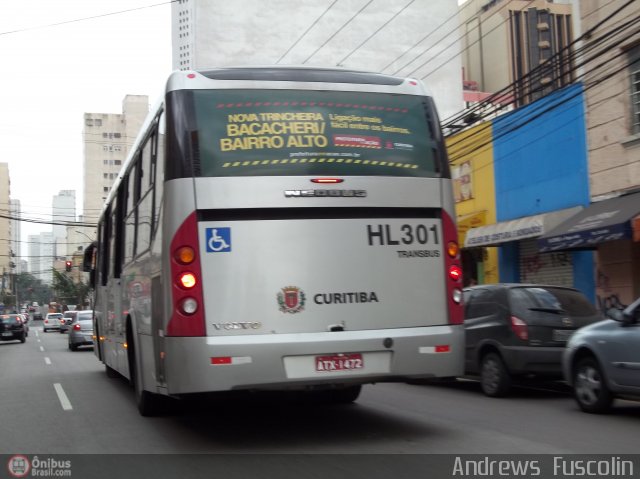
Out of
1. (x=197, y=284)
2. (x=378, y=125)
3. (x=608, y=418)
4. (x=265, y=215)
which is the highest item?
(x=378, y=125)

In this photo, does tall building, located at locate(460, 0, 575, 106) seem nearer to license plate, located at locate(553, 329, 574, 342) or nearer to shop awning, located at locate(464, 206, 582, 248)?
shop awning, located at locate(464, 206, 582, 248)

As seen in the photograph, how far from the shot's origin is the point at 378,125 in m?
6.97

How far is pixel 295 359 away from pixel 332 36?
1930 inches

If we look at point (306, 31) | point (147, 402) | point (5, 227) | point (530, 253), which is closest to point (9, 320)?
point (530, 253)

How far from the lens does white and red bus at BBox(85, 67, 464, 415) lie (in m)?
6.22

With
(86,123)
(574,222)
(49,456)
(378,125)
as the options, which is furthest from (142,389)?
(86,123)

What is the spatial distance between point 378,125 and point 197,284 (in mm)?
2264

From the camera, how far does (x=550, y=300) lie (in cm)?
1016

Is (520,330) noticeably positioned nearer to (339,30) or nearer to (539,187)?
(539,187)

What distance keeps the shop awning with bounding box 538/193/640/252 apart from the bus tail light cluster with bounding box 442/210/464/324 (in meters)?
7.46

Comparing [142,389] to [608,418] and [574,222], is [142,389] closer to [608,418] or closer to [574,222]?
[608,418]

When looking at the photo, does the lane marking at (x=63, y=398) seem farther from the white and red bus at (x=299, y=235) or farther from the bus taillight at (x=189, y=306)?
the bus taillight at (x=189, y=306)

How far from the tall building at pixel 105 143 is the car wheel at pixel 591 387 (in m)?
99.8

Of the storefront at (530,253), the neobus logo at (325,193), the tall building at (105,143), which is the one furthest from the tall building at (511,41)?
the neobus logo at (325,193)
